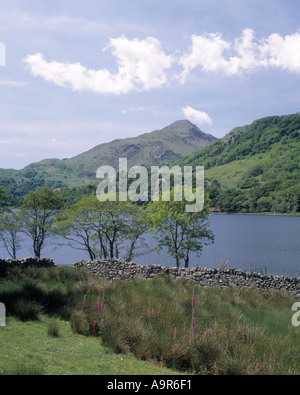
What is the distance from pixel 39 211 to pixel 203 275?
28910 mm

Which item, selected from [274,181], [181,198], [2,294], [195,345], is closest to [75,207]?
[181,198]

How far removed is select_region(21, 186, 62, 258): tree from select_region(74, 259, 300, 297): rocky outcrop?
74.7 ft

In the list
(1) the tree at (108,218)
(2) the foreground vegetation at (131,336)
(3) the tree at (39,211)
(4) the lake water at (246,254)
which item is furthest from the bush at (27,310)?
(4) the lake water at (246,254)

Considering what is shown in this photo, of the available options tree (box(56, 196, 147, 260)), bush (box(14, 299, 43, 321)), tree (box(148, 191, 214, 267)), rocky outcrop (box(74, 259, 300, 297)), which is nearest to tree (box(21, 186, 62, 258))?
tree (box(56, 196, 147, 260))

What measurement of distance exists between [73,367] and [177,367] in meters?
2.20

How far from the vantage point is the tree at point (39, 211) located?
1558 inches

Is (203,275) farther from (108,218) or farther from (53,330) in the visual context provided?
(108,218)

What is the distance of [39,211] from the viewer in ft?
134

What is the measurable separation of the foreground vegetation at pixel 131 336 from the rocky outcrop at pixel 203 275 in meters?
6.04

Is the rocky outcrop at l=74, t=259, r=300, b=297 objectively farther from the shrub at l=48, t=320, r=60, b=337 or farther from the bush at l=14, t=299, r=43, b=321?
the shrub at l=48, t=320, r=60, b=337
